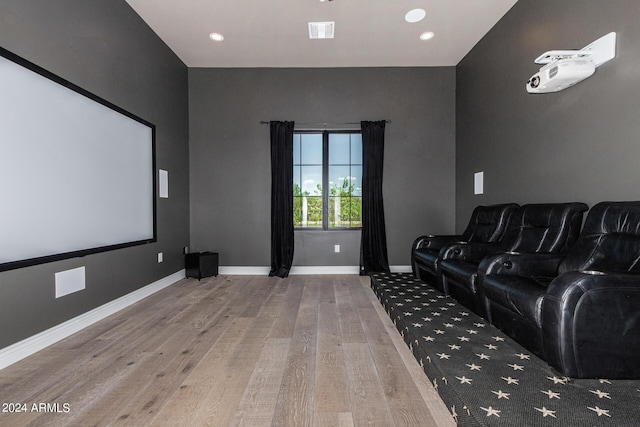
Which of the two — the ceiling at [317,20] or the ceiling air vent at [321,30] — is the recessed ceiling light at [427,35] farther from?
the ceiling air vent at [321,30]

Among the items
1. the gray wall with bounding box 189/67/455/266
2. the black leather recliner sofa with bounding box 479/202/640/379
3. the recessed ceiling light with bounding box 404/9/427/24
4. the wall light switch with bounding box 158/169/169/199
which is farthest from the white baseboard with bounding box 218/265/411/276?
the recessed ceiling light with bounding box 404/9/427/24

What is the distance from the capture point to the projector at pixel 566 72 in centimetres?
236

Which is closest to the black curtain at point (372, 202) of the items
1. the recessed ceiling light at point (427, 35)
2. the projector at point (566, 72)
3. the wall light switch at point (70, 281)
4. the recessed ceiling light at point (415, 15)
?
the recessed ceiling light at point (427, 35)

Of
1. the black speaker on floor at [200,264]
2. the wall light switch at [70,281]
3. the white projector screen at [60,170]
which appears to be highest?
the white projector screen at [60,170]

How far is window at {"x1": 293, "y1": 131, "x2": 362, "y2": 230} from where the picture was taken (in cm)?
502

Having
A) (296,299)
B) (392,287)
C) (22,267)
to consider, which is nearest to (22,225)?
(22,267)

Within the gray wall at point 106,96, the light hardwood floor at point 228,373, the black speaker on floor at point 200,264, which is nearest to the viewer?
the light hardwood floor at point 228,373

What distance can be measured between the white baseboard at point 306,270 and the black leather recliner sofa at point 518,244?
1.66 m

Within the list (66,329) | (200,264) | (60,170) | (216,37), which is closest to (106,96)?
(60,170)

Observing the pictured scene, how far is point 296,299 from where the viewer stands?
3.57m

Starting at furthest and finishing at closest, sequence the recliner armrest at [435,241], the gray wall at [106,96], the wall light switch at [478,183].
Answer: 1. the wall light switch at [478,183]
2. the recliner armrest at [435,241]
3. the gray wall at [106,96]

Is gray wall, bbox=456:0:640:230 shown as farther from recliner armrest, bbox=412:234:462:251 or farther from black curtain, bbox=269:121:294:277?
black curtain, bbox=269:121:294:277

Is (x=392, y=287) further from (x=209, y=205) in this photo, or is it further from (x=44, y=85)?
(x=44, y=85)

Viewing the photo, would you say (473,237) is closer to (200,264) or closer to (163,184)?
(200,264)
